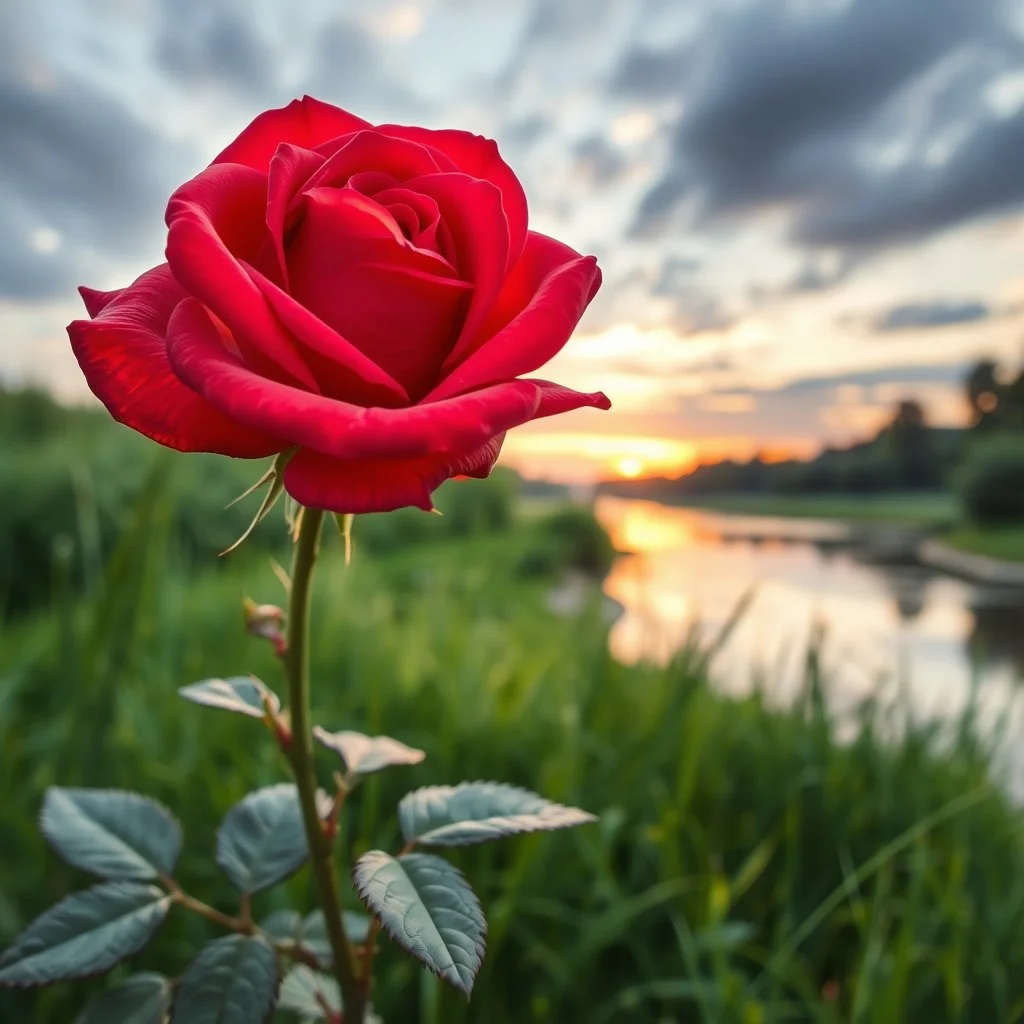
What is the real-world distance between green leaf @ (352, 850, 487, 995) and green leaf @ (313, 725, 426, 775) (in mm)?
51

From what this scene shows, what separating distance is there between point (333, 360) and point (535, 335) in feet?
0.21

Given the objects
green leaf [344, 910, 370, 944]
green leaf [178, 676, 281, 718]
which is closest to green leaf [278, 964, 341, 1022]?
green leaf [344, 910, 370, 944]

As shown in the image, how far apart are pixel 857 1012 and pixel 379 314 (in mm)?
680

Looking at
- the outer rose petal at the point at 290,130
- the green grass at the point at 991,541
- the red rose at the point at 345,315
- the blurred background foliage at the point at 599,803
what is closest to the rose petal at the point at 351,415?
the red rose at the point at 345,315

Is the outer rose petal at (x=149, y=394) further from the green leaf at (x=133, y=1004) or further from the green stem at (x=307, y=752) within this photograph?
the green leaf at (x=133, y=1004)

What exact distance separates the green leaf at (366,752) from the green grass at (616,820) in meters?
0.36

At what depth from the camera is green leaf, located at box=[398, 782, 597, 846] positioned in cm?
36

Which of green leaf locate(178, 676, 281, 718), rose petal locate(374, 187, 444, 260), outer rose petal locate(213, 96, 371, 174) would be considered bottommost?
green leaf locate(178, 676, 281, 718)

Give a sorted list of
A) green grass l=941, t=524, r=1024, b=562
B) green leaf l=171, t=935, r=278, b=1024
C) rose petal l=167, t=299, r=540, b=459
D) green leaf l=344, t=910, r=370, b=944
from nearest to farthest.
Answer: rose petal l=167, t=299, r=540, b=459, green leaf l=171, t=935, r=278, b=1024, green leaf l=344, t=910, r=370, b=944, green grass l=941, t=524, r=1024, b=562

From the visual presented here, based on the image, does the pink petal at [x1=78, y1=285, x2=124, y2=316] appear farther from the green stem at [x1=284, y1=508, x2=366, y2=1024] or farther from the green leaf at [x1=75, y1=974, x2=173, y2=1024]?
the green leaf at [x1=75, y1=974, x2=173, y2=1024]

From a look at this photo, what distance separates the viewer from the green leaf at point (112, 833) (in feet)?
1.38

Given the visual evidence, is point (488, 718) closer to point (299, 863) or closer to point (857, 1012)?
point (857, 1012)

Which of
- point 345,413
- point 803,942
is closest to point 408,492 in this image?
point 345,413

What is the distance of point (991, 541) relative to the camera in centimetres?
1035
